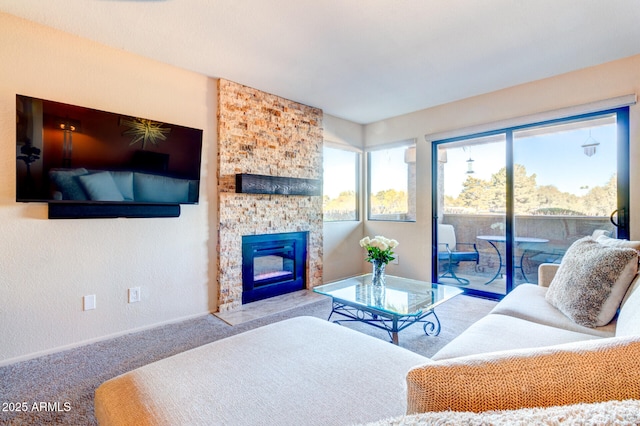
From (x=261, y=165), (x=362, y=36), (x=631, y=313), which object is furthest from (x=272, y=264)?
(x=631, y=313)

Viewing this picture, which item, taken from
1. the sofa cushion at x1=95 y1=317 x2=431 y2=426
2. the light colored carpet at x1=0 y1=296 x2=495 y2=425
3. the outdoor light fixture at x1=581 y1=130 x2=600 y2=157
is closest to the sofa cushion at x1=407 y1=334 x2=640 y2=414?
the sofa cushion at x1=95 y1=317 x2=431 y2=426

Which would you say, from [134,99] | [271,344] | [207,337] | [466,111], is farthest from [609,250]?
[134,99]

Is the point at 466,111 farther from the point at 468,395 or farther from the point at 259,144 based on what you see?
the point at 468,395

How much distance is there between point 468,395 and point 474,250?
355 centimetres

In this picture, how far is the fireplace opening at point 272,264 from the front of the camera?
335cm

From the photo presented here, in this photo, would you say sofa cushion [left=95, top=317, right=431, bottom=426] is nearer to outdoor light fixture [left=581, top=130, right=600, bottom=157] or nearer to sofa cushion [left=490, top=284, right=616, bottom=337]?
sofa cushion [left=490, top=284, right=616, bottom=337]

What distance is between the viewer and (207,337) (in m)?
2.49

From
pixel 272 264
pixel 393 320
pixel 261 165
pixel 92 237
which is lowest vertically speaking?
pixel 393 320

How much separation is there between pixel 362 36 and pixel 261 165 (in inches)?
68.8

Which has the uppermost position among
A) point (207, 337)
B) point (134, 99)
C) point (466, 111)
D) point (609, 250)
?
point (466, 111)

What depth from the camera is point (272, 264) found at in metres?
3.66

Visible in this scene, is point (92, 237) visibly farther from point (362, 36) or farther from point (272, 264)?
point (362, 36)

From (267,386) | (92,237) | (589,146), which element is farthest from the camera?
(589,146)

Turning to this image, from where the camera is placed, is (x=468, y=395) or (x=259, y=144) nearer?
(x=468, y=395)
